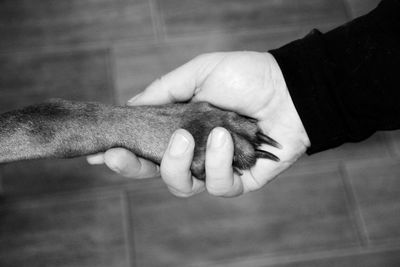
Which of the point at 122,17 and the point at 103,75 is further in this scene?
the point at 122,17

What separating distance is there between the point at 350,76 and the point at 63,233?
1.16m

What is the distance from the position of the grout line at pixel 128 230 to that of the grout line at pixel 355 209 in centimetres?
86

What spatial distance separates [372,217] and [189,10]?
3.97ft

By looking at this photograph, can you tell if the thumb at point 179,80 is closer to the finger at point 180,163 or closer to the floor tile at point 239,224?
the finger at point 180,163

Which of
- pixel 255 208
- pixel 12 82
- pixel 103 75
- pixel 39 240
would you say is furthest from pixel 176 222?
pixel 12 82

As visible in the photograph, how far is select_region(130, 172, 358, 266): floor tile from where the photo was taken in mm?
1499

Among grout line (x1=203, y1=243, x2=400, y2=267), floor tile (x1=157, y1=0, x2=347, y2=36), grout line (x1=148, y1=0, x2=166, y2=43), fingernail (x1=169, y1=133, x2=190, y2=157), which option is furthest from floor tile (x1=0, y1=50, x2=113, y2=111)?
fingernail (x1=169, y1=133, x2=190, y2=157)

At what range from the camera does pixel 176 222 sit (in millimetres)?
1528

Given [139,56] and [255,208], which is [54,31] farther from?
[255,208]

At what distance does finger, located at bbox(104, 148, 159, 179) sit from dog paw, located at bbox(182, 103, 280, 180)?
14cm

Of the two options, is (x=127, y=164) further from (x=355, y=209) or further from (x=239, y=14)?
(x=239, y=14)

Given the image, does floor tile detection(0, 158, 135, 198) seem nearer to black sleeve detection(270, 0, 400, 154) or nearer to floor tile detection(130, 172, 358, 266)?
floor tile detection(130, 172, 358, 266)

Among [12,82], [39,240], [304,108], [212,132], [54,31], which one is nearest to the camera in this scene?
[212,132]

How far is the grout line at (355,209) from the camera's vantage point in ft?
5.01
